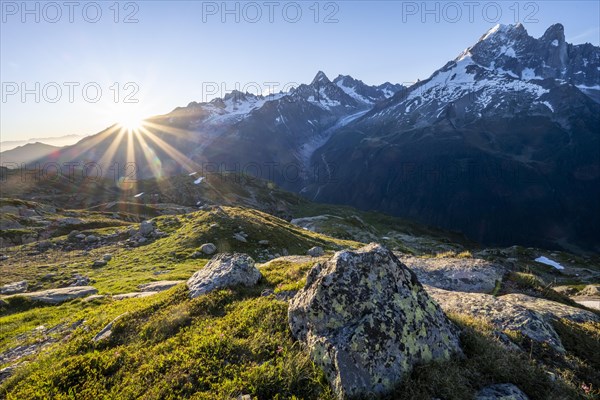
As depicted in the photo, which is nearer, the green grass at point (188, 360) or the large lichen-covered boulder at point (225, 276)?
the green grass at point (188, 360)

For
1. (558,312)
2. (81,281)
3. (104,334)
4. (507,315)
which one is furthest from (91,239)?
(558,312)

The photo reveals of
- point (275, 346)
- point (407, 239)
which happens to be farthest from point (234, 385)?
point (407, 239)

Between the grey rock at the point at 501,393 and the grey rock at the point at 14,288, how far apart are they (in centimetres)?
3858

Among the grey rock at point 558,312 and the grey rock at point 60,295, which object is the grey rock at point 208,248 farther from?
the grey rock at point 558,312

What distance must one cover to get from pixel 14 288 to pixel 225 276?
27.7 m

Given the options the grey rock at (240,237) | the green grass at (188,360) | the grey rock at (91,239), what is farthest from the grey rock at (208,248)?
the green grass at (188,360)

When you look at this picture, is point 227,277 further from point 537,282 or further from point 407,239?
point 407,239

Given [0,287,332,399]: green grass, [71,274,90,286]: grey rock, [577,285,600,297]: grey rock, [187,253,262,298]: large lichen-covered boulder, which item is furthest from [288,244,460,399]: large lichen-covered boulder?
[577,285,600,297]: grey rock

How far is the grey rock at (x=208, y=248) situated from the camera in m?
41.7

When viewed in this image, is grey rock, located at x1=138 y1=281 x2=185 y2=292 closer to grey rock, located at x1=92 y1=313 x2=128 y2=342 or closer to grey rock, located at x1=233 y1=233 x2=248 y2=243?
grey rock, located at x1=92 y1=313 x2=128 y2=342

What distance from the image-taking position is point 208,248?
42000 millimetres

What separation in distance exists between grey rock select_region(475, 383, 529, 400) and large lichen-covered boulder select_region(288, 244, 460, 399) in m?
1.29

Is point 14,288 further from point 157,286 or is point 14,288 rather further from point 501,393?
point 501,393

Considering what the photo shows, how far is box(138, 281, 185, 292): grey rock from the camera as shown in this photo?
88.3 feet
